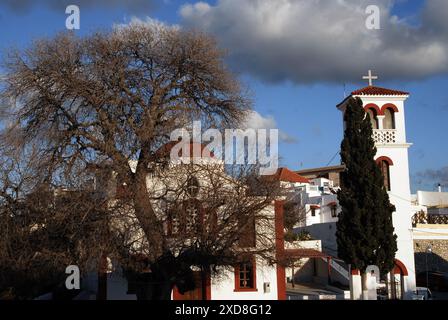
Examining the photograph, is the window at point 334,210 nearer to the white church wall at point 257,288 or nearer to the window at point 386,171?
the window at point 386,171

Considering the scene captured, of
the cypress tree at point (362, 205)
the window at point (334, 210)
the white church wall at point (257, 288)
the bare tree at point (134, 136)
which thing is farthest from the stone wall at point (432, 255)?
the bare tree at point (134, 136)

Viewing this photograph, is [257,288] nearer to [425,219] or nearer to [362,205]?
[362,205]

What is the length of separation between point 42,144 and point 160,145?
4166 millimetres

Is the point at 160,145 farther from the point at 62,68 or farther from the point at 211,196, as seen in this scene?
the point at 62,68

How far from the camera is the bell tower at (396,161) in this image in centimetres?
2773

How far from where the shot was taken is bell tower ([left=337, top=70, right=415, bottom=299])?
91.0 feet

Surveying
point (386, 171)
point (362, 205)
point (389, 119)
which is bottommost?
point (362, 205)

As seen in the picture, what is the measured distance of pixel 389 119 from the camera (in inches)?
1148

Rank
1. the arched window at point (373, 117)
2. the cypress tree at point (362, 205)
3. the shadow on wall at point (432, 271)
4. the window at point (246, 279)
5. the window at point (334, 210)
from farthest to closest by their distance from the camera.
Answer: the window at point (334, 210)
the shadow on wall at point (432, 271)
the arched window at point (373, 117)
the window at point (246, 279)
the cypress tree at point (362, 205)

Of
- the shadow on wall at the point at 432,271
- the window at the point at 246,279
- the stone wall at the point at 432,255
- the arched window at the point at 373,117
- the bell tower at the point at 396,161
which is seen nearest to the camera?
the window at the point at 246,279

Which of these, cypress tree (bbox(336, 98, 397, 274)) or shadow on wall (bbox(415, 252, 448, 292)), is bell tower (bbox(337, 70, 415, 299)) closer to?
cypress tree (bbox(336, 98, 397, 274))

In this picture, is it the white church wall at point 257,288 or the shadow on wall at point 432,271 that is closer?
the white church wall at point 257,288

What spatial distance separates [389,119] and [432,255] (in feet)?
47.1

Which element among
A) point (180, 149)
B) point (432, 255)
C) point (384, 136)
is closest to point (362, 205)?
point (384, 136)
